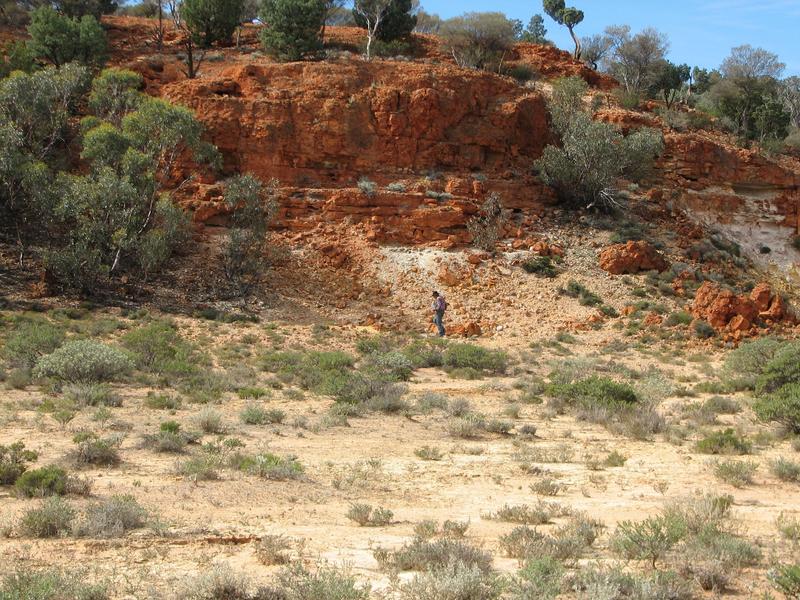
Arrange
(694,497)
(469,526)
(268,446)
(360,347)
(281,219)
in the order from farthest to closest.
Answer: (281,219) < (360,347) < (268,446) < (694,497) < (469,526)

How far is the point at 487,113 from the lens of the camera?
99.2 ft

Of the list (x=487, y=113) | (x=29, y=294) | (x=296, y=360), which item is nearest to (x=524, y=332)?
(x=296, y=360)

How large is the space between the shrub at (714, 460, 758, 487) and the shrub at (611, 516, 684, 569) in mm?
2225

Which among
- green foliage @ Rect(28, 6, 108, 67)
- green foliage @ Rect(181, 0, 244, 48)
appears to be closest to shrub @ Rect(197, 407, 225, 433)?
green foliage @ Rect(28, 6, 108, 67)

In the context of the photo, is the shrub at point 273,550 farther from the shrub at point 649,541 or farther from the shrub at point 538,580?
the shrub at point 649,541

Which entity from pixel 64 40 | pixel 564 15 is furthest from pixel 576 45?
pixel 64 40

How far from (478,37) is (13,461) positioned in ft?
114

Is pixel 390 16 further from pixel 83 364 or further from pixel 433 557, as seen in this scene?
pixel 433 557

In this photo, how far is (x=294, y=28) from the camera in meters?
31.1

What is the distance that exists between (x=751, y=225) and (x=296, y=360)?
Answer: 2215 cm

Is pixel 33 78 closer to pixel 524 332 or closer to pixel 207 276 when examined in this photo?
pixel 207 276

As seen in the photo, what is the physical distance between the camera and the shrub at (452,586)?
433cm

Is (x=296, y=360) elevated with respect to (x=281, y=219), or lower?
lower

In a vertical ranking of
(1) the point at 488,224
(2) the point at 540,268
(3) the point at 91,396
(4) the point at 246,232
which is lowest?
(3) the point at 91,396
